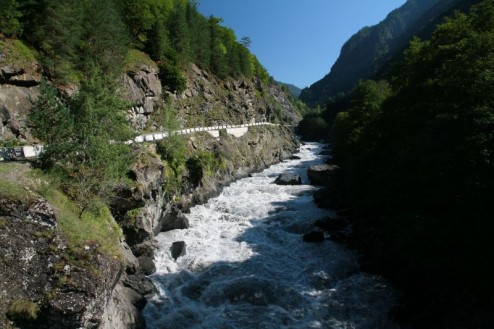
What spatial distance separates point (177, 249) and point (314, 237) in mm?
10883

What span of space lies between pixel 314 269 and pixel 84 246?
14.8 metres

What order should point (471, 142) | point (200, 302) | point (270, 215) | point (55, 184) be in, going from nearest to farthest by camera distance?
1. point (471, 142)
2. point (55, 184)
3. point (200, 302)
4. point (270, 215)

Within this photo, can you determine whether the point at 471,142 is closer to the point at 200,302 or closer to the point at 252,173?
the point at 200,302

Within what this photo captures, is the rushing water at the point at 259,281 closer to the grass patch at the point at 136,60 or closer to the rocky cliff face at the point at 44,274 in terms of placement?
the rocky cliff face at the point at 44,274

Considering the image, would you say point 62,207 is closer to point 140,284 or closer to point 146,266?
point 140,284

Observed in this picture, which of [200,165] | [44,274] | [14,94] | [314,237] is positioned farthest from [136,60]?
[44,274]

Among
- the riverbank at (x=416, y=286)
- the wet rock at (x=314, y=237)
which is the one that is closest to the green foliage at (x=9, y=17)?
the wet rock at (x=314, y=237)

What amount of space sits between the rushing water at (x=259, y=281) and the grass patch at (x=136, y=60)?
857 inches

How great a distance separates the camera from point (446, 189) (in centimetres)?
1368

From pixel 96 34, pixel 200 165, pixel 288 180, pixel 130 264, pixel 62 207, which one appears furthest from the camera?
pixel 288 180

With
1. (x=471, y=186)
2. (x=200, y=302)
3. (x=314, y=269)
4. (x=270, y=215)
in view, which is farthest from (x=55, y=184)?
(x=270, y=215)

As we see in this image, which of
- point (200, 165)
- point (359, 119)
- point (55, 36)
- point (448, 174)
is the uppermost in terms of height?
point (55, 36)

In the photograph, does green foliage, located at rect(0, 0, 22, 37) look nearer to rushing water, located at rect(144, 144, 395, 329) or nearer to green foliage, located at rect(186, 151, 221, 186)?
green foliage, located at rect(186, 151, 221, 186)

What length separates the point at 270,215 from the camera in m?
32.9
